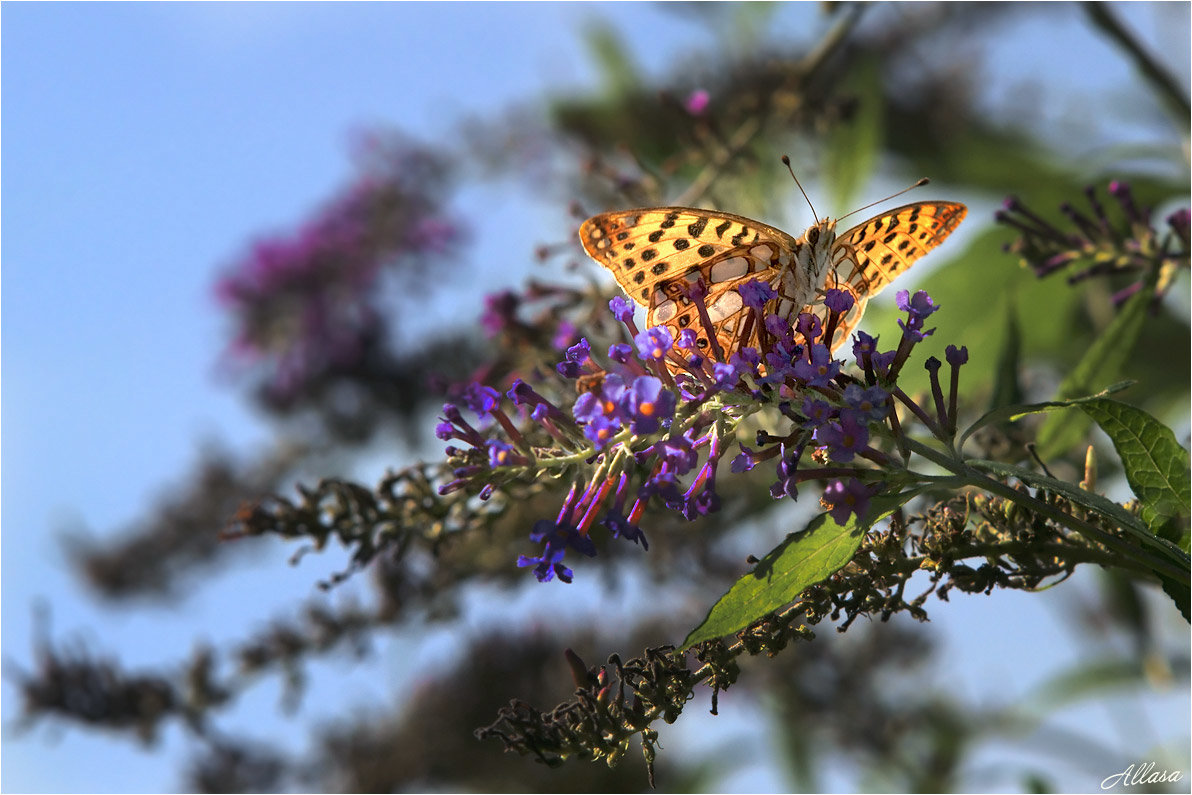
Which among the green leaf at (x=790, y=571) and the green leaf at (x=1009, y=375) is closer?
the green leaf at (x=790, y=571)

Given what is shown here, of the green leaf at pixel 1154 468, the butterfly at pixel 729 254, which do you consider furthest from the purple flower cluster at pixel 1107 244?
the green leaf at pixel 1154 468

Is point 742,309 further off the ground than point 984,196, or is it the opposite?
point 984,196

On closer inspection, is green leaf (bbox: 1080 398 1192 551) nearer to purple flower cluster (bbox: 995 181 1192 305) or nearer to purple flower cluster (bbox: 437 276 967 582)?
purple flower cluster (bbox: 437 276 967 582)

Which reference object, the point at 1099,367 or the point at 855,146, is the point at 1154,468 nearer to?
the point at 1099,367

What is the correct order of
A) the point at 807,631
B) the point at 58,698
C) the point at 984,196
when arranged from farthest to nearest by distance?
the point at 984,196
the point at 58,698
the point at 807,631

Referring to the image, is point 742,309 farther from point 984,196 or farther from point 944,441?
point 984,196

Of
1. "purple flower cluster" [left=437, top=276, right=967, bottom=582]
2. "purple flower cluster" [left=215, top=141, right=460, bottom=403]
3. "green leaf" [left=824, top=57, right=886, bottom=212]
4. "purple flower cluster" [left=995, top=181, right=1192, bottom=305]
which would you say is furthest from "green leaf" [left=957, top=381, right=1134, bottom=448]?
"purple flower cluster" [left=215, top=141, right=460, bottom=403]

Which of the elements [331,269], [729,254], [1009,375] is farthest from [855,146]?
[331,269]

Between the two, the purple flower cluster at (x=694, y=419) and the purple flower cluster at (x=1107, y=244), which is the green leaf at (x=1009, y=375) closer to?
the purple flower cluster at (x=1107, y=244)

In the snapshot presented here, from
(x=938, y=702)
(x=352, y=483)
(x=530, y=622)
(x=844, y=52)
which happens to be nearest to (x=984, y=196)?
(x=844, y=52)
